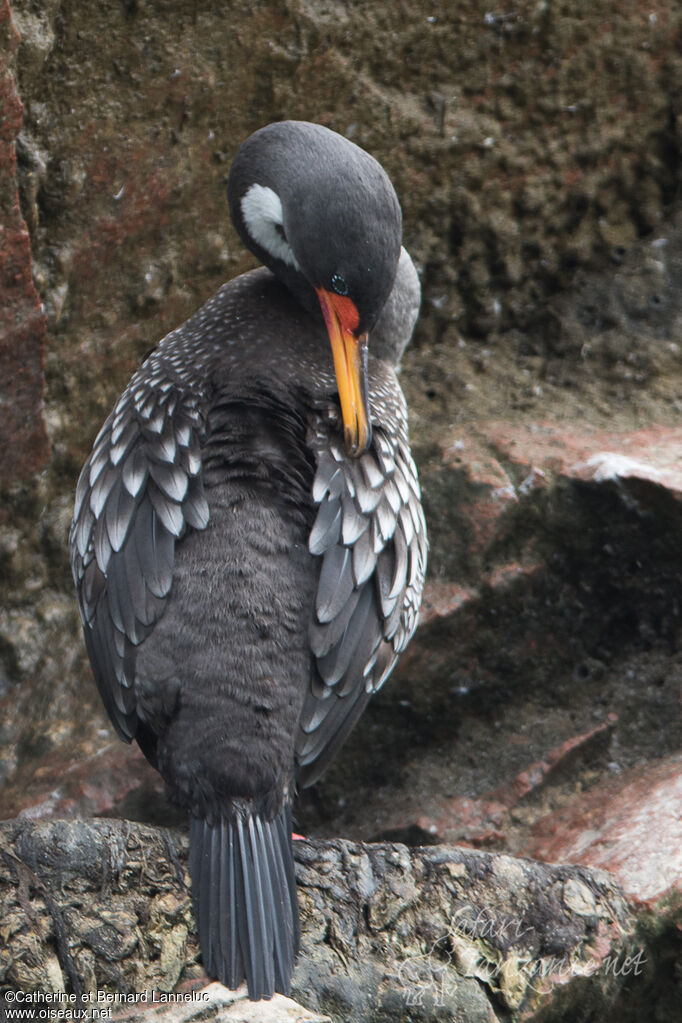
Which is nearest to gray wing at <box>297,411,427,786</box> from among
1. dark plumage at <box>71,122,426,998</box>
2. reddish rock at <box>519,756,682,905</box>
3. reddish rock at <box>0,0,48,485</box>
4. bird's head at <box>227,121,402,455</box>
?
dark plumage at <box>71,122,426,998</box>

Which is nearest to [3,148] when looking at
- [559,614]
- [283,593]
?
[283,593]

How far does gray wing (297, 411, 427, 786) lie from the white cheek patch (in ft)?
2.12

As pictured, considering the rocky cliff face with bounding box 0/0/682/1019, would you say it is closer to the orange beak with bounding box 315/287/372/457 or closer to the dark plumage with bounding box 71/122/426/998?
the dark plumage with bounding box 71/122/426/998

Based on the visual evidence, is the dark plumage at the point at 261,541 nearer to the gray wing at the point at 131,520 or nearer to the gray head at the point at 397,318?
the gray wing at the point at 131,520

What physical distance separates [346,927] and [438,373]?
2704mm

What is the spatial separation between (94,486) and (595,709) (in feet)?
6.52

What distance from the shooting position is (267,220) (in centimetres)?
347

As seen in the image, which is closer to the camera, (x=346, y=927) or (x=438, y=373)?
(x=346, y=927)

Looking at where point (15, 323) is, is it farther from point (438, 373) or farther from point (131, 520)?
point (438, 373)

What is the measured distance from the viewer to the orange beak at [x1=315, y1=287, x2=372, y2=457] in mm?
3135

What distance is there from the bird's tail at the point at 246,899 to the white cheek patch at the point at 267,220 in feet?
5.45

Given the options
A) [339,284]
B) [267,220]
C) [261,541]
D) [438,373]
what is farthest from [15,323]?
[438,373]

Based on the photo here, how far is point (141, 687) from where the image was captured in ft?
9.23

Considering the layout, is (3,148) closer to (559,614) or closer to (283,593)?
(283,593)
